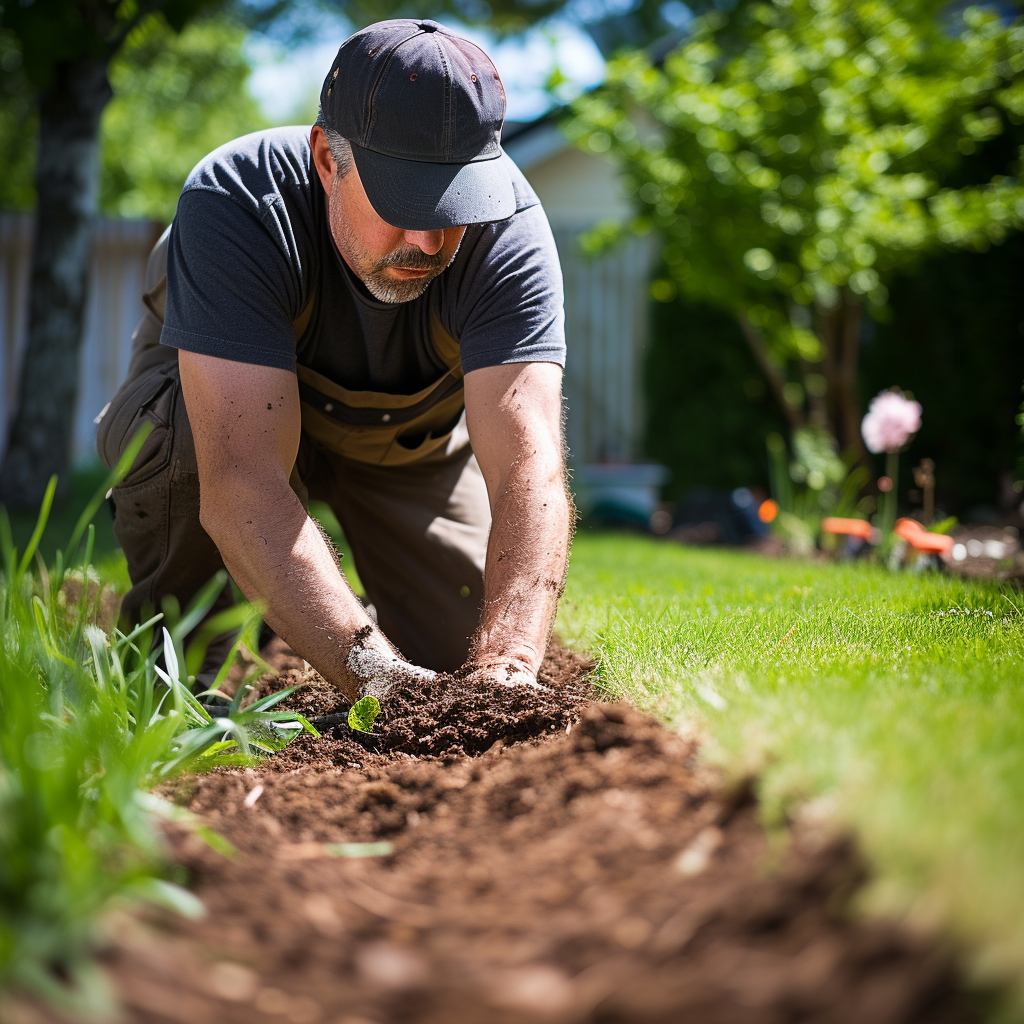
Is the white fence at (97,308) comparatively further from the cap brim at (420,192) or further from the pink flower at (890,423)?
the cap brim at (420,192)

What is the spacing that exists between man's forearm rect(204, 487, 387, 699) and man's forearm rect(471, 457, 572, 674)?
253 mm

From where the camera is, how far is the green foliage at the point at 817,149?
613 centimetres

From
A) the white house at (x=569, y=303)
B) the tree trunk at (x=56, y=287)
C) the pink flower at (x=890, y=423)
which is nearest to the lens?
the pink flower at (x=890, y=423)

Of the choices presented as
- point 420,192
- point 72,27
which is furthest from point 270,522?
point 72,27

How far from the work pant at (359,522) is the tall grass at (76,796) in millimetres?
791

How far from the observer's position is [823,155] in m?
6.29

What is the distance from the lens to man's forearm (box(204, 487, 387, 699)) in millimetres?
2107

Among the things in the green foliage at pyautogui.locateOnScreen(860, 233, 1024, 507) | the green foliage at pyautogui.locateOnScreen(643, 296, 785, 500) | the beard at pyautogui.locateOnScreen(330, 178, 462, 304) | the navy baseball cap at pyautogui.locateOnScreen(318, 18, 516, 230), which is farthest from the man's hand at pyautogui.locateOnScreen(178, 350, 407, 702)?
the green foliage at pyautogui.locateOnScreen(643, 296, 785, 500)

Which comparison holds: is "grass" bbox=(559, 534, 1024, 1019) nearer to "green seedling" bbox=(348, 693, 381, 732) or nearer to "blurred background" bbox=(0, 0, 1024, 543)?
"green seedling" bbox=(348, 693, 381, 732)

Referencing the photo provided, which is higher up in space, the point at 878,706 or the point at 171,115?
the point at 171,115

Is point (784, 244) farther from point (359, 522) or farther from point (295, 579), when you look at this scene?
point (295, 579)

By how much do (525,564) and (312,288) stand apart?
89 cm

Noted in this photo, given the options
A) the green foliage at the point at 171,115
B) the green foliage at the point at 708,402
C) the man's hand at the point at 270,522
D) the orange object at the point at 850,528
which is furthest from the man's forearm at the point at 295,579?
the green foliage at the point at 171,115

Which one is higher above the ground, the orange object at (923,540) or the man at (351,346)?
the man at (351,346)
